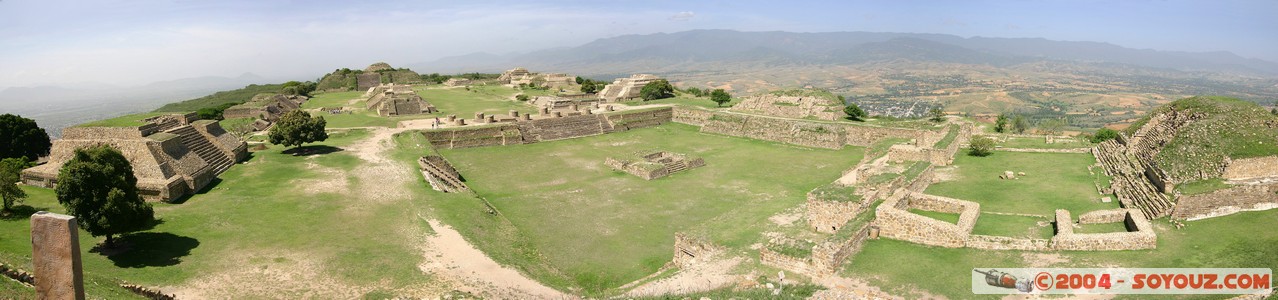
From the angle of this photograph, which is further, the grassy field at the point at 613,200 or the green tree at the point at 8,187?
the grassy field at the point at 613,200

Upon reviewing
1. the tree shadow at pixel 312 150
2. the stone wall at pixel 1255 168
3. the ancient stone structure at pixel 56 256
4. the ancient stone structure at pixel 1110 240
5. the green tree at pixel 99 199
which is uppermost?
the ancient stone structure at pixel 56 256

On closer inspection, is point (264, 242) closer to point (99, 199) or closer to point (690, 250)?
point (99, 199)

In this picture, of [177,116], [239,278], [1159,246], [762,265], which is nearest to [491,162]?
[177,116]

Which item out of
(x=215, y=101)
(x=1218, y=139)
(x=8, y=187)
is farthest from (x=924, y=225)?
(x=215, y=101)

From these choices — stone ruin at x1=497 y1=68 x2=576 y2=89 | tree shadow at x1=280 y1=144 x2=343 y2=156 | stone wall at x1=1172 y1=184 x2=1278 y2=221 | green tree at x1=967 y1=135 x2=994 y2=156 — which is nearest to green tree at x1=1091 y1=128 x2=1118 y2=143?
green tree at x1=967 y1=135 x2=994 y2=156

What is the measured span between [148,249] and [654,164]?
16.8 meters

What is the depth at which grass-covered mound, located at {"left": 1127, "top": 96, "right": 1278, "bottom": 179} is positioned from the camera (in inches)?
639

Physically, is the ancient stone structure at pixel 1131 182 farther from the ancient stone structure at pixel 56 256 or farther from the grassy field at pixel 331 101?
the grassy field at pixel 331 101

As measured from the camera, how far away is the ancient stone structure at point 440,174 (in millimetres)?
21561

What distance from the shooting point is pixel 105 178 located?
501 inches

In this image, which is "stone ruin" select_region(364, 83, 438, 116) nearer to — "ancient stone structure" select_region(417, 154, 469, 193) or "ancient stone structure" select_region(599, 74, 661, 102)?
"ancient stone structure" select_region(599, 74, 661, 102)

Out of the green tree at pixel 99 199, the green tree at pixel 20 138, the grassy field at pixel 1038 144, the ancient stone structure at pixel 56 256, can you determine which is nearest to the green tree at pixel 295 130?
the green tree at pixel 20 138

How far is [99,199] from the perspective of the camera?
1256 centimetres

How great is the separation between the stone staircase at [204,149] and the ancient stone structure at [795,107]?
3080 cm
